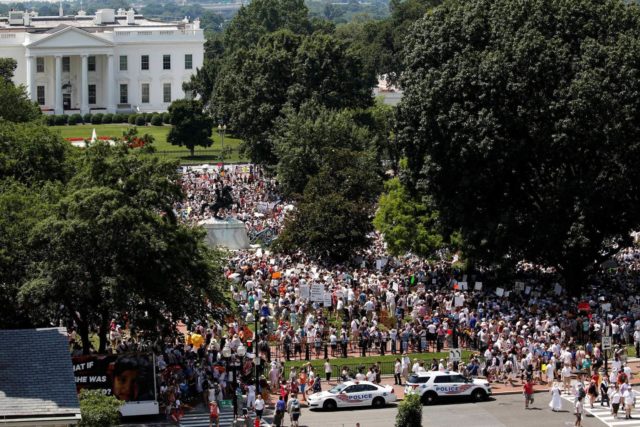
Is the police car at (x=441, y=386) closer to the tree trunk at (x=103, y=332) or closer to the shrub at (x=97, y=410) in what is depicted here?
the tree trunk at (x=103, y=332)

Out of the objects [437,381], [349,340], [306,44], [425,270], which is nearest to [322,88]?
[306,44]

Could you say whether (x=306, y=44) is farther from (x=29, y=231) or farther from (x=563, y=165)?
(x=29, y=231)

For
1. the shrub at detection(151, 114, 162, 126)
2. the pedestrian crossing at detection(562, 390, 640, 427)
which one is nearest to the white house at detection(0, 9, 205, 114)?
the shrub at detection(151, 114, 162, 126)

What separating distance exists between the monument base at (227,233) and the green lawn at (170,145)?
34.1m

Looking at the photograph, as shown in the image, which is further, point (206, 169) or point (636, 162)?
point (206, 169)

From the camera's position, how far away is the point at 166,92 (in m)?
158

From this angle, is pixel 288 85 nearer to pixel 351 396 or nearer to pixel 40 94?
pixel 40 94

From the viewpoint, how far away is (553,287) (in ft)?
215

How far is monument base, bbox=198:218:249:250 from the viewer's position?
3061 inches

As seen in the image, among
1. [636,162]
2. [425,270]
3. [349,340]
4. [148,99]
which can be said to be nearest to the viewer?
[349,340]

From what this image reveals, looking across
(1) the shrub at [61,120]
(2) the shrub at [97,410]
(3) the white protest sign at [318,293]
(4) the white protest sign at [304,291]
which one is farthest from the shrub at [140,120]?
(2) the shrub at [97,410]

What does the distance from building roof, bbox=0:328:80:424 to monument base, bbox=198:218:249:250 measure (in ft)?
115

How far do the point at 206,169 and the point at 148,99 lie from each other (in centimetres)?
5557

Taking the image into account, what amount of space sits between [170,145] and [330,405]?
259 ft
